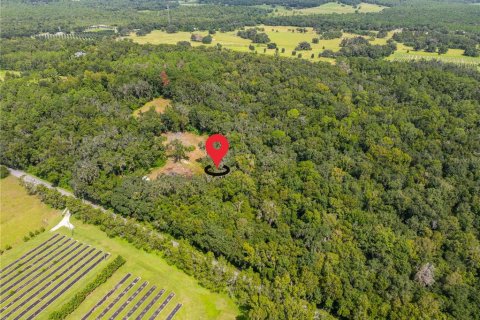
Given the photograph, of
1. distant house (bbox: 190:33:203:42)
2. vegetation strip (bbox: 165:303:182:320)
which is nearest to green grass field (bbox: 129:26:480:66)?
distant house (bbox: 190:33:203:42)

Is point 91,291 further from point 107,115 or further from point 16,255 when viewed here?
point 107,115

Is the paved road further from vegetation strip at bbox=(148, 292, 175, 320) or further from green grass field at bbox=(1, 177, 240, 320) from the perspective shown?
vegetation strip at bbox=(148, 292, 175, 320)

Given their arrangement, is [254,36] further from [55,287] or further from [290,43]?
[55,287]

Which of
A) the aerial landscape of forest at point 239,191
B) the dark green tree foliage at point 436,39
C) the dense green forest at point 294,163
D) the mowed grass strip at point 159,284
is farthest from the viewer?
the dark green tree foliage at point 436,39

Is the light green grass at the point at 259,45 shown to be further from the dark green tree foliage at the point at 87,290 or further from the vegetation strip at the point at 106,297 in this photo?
the vegetation strip at the point at 106,297

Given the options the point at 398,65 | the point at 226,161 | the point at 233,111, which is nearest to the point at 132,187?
the point at 226,161

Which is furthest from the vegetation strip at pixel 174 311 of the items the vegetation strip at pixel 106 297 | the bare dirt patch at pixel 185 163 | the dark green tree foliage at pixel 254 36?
the dark green tree foliage at pixel 254 36
